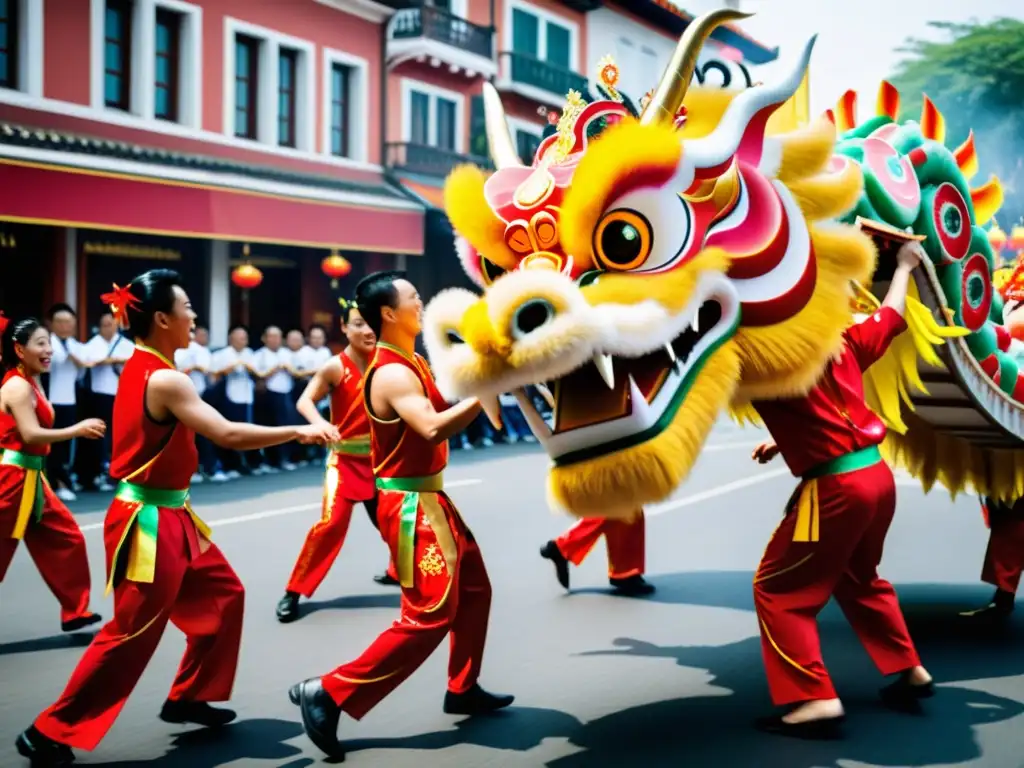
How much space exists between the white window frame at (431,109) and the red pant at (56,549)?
1544 centimetres

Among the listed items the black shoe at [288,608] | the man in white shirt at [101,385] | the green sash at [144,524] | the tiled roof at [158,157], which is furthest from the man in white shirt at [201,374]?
the green sash at [144,524]

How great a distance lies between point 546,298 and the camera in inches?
145

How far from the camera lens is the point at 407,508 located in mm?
4734

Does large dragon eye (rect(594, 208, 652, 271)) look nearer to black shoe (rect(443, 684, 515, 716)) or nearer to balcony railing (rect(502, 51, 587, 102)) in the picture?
black shoe (rect(443, 684, 515, 716))

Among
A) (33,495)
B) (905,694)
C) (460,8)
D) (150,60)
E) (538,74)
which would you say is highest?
(460,8)

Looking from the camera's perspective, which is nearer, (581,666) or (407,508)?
(407,508)

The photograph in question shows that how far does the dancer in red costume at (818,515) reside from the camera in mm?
4512

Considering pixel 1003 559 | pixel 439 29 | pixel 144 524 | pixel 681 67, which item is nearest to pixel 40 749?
pixel 144 524

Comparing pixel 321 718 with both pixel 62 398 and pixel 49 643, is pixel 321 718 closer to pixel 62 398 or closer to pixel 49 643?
pixel 49 643

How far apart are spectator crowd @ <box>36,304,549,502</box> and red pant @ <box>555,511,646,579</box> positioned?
4318 millimetres

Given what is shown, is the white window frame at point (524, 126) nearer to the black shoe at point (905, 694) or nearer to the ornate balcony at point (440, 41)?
the ornate balcony at point (440, 41)

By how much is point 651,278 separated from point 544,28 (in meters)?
22.4

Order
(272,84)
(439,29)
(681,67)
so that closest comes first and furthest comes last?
(681,67)
(272,84)
(439,29)

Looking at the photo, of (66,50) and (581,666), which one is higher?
(66,50)
